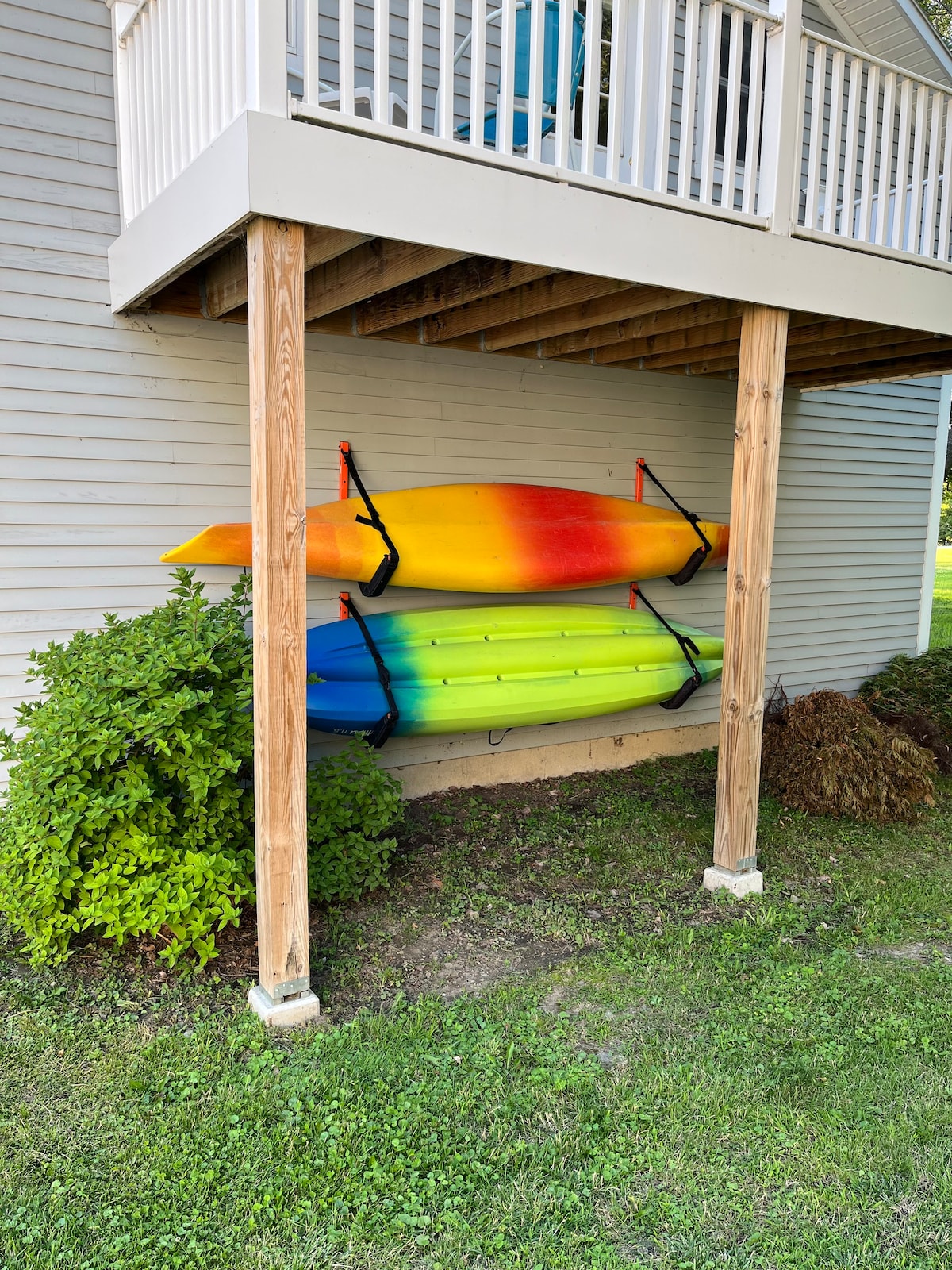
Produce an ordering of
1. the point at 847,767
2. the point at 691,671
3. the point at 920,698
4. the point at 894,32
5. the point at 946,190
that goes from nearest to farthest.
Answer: the point at 946,190 < the point at 847,767 < the point at 691,671 < the point at 894,32 < the point at 920,698

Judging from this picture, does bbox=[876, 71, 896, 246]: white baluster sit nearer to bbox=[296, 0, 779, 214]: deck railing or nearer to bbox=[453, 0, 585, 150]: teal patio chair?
bbox=[296, 0, 779, 214]: deck railing

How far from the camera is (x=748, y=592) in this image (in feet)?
13.4

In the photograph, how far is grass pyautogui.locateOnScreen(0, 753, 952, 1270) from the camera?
223 cm

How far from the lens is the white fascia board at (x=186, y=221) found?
8.77ft

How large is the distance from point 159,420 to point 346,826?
203cm

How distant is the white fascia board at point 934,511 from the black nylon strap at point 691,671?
2977mm

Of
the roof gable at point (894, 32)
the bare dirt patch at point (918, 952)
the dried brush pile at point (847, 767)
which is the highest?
the roof gable at point (894, 32)

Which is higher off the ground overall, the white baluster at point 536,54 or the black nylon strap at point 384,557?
the white baluster at point 536,54

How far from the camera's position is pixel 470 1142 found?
2.54m

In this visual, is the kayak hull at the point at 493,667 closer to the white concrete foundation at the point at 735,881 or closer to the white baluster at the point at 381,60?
the white concrete foundation at the point at 735,881

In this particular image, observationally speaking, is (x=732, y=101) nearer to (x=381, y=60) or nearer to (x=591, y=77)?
(x=591, y=77)

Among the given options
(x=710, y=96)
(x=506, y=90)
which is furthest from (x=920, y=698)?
(x=506, y=90)

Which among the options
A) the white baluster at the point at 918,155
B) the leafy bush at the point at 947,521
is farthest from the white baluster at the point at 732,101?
the leafy bush at the point at 947,521

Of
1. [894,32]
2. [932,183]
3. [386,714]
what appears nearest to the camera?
[386,714]
